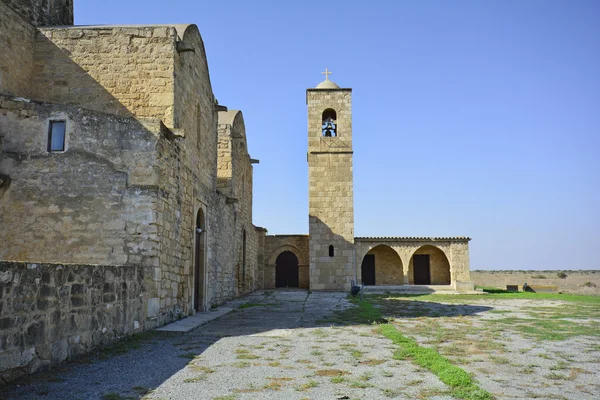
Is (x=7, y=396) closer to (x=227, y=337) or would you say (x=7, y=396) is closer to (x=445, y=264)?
(x=227, y=337)

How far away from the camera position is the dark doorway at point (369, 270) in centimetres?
2573

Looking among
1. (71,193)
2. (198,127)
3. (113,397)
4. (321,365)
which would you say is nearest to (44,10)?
(198,127)

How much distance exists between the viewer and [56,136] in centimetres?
771

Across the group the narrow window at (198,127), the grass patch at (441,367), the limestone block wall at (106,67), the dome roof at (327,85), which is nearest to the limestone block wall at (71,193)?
the limestone block wall at (106,67)

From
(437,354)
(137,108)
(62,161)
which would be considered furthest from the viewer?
(137,108)

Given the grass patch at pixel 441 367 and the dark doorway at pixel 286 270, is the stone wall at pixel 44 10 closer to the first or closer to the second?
the grass patch at pixel 441 367

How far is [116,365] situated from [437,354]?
136 inches

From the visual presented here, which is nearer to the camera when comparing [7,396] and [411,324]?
[7,396]

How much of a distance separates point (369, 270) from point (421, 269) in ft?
9.22

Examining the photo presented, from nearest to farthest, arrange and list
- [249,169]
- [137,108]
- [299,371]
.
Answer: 1. [299,371]
2. [137,108]
3. [249,169]

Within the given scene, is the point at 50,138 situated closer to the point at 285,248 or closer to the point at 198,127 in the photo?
the point at 198,127

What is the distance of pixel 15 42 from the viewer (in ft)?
31.2

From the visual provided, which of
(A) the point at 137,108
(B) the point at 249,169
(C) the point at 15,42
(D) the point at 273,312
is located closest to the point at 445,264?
(B) the point at 249,169

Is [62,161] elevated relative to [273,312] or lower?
elevated
